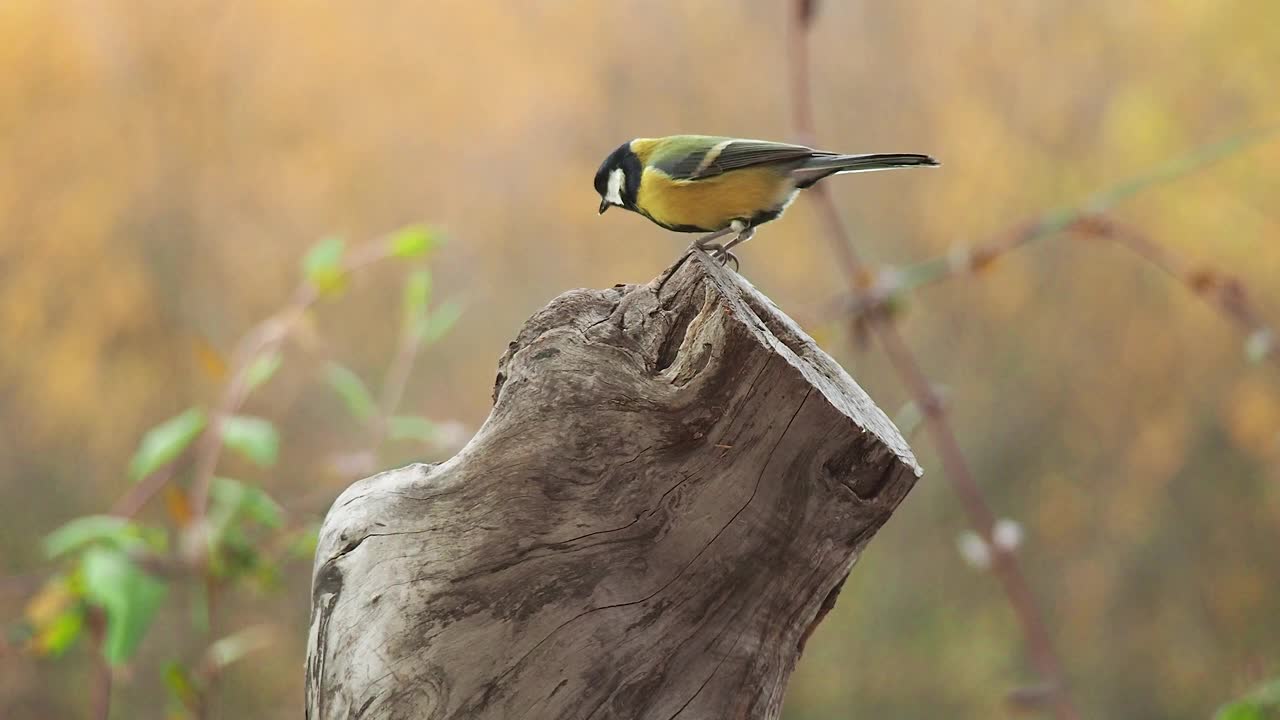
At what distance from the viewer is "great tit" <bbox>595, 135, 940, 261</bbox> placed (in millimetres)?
1325

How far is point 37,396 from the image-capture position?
8.62 ft

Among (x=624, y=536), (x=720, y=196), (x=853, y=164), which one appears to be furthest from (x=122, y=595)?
(x=853, y=164)

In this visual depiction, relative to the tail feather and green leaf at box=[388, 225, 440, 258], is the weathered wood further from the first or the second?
green leaf at box=[388, 225, 440, 258]

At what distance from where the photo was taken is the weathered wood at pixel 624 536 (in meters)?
0.97

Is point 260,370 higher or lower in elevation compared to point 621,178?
higher

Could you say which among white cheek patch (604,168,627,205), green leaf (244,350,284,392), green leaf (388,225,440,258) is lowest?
white cheek patch (604,168,627,205)

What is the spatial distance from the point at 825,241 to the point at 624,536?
208cm

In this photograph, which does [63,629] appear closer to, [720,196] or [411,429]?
[411,429]

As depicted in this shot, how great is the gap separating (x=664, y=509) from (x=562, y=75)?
201cm

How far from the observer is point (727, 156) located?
4.35 ft

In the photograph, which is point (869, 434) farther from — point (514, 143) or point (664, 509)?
point (514, 143)

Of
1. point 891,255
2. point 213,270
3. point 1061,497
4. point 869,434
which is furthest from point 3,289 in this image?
point 1061,497

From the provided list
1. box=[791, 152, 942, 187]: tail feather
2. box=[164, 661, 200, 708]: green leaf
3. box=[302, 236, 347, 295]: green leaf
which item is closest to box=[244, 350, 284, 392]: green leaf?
box=[302, 236, 347, 295]: green leaf

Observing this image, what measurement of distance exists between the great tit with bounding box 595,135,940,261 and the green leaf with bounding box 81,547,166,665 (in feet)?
2.72
